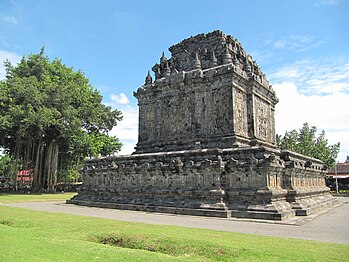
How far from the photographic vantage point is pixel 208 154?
639 inches

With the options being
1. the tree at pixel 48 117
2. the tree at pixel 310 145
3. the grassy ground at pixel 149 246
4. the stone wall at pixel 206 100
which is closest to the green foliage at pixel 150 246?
the grassy ground at pixel 149 246

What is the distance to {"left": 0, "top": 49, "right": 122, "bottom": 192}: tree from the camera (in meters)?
29.2

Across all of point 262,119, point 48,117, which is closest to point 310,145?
point 262,119

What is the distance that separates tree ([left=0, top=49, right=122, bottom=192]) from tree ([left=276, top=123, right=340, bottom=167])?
2514cm

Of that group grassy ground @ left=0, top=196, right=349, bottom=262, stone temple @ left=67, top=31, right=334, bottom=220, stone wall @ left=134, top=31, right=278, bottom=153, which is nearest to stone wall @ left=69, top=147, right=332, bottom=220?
stone temple @ left=67, top=31, right=334, bottom=220

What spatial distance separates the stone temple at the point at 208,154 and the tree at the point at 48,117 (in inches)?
411

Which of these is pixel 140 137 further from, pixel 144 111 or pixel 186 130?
pixel 186 130

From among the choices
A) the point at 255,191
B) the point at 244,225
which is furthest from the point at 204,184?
the point at 244,225

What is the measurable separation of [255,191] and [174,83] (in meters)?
9.46

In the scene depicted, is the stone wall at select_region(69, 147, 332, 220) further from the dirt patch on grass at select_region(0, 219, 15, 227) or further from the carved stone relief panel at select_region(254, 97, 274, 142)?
the dirt patch on grass at select_region(0, 219, 15, 227)

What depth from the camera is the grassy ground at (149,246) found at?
6555mm

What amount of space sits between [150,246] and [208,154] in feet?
29.2

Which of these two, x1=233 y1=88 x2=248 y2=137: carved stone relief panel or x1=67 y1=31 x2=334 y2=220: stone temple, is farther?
x1=233 y1=88 x2=248 y2=137: carved stone relief panel

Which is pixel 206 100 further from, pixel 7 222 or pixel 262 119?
pixel 7 222
